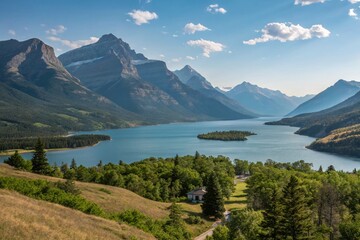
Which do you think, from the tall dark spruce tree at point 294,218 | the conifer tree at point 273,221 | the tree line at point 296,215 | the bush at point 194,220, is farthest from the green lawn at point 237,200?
the tall dark spruce tree at point 294,218

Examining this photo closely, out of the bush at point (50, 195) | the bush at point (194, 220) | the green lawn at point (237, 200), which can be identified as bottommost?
the green lawn at point (237, 200)

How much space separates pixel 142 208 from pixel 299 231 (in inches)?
1242

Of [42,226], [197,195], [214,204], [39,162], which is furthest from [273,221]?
[39,162]

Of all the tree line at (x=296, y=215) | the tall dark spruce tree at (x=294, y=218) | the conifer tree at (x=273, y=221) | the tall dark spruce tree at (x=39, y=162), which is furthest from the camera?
the tall dark spruce tree at (x=39, y=162)

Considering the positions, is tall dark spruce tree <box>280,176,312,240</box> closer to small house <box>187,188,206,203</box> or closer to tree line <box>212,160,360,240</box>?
tree line <box>212,160,360,240</box>

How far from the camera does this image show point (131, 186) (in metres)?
100

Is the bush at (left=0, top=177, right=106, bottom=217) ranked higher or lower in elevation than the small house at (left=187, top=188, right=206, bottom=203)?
higher

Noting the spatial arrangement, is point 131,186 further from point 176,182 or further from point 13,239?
point 13,239

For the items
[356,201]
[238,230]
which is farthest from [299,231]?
[356,201]

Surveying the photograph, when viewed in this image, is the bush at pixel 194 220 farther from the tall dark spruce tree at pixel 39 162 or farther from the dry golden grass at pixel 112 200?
the tall dark spruce tree at pixel 39 162

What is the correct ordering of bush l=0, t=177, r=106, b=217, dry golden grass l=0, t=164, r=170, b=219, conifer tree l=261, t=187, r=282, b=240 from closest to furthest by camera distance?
bush l=0, t=177, r=106, b=217, conifer tree l=261, t=187, r=282, b=240, dry golden grass l=0, t=164, r=170, b=219

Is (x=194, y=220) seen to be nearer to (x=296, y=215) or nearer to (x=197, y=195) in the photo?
(x=197, y=195)

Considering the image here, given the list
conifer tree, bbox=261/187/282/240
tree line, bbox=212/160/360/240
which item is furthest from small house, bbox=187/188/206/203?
conifer tree, bbox=261/187/282/240

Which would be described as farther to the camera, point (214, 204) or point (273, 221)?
point (214, 204)
